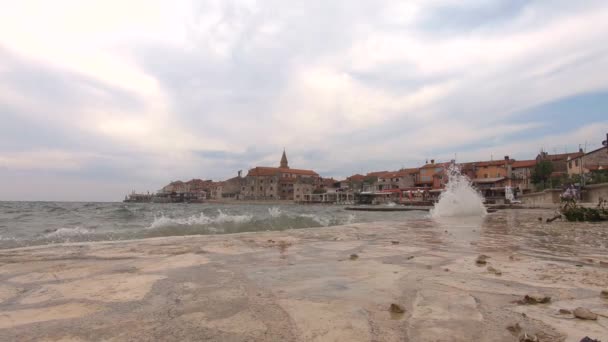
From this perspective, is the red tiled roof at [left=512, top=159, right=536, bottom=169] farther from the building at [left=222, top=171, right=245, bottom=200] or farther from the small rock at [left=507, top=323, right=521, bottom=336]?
the building at [left=222, top=171, right=245, bottom=200]

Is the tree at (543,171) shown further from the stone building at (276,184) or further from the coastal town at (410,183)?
the stone building at (276,184)

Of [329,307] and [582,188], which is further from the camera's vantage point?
[582,188]

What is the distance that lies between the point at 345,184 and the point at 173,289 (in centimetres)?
11394

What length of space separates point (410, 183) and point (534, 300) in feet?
291

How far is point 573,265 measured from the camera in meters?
4.41

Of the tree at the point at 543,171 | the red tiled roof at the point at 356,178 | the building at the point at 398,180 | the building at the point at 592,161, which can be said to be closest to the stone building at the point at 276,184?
the red tiled roof at the point at 356,178

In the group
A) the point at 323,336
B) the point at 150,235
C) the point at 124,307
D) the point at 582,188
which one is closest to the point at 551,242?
the point at 323,336

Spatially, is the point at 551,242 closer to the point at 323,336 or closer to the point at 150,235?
the point at 323,336

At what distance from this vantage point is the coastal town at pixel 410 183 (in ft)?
169

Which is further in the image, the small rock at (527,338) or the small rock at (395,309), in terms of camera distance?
the small rock at (395,309)

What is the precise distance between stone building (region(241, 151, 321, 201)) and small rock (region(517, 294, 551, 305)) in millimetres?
109362

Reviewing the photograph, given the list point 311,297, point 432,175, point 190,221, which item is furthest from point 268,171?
point 311,297

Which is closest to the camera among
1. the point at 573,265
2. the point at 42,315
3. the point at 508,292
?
the point at 42,315

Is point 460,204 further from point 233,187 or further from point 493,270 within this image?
point 233,187
